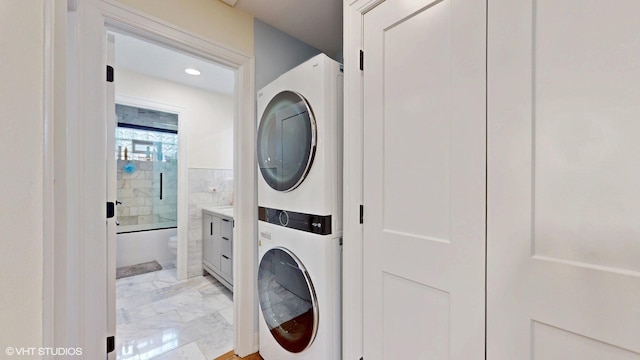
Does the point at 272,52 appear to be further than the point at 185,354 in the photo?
Yes

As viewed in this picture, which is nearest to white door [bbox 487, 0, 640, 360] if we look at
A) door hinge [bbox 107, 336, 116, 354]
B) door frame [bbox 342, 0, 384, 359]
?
door frame [bbox 342, 0, 384, 359]

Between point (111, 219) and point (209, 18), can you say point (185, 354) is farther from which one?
point (209, 18)

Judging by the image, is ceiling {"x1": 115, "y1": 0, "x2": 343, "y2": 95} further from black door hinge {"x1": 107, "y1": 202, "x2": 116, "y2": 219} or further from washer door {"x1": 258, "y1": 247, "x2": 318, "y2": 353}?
washer door {"x1": 258, "y1": 247, "x2": 318, "y2": 353}

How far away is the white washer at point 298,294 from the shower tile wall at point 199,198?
5.92ft

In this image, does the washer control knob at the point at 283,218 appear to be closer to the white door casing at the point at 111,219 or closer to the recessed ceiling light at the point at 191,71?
the white door casing at the point at 111,219

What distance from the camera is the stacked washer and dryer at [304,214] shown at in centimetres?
128

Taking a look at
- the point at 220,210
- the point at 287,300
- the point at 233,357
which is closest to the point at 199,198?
the point at 220,210

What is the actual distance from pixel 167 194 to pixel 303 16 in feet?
11.3

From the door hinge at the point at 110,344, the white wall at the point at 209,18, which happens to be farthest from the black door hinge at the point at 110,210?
the white wall at the point at 209,18

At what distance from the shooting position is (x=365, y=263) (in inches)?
45.1

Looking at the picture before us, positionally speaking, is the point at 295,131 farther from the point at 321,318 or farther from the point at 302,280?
the point at 321,318

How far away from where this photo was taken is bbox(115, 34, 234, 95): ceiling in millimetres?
2334

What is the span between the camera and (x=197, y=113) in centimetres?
329

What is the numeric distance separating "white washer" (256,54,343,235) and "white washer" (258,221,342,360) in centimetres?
14
